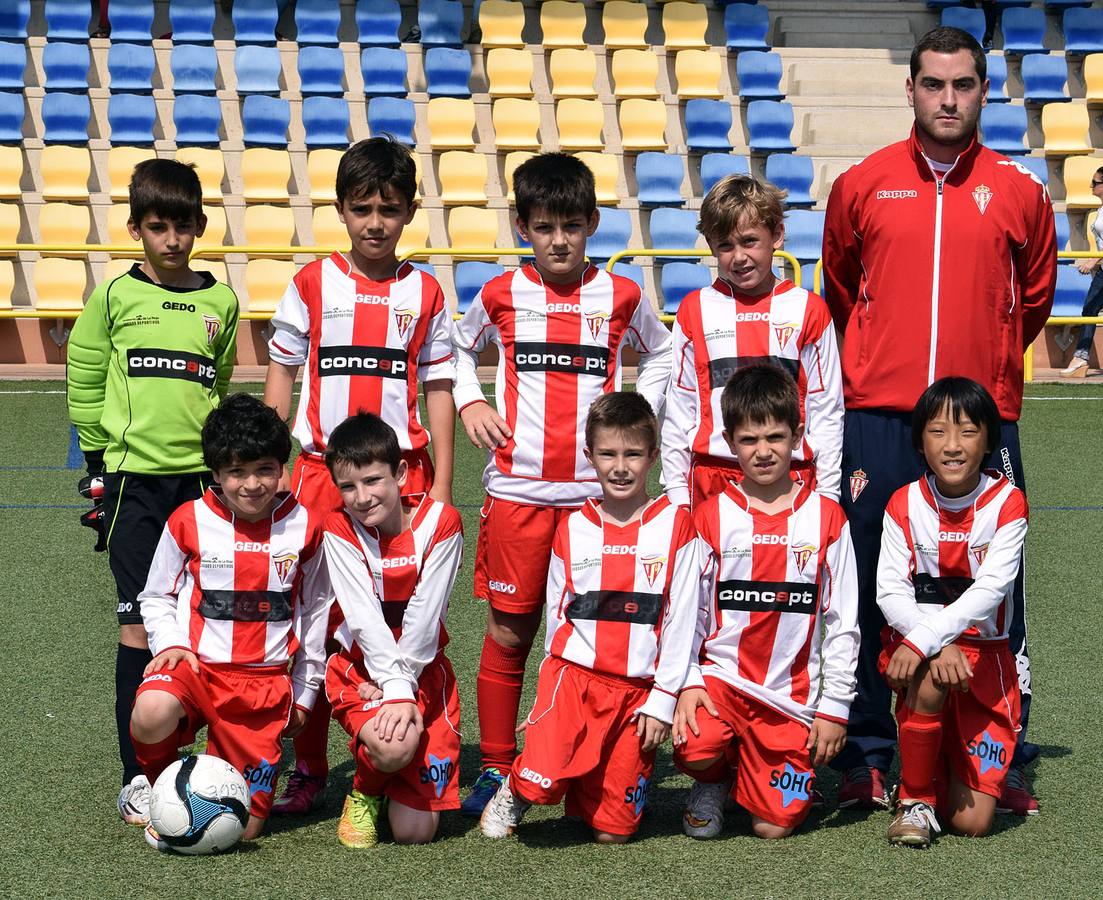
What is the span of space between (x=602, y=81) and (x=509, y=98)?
112 centimetres

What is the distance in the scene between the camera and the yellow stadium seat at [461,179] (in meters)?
12.5

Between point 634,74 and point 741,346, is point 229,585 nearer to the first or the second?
point 741,346

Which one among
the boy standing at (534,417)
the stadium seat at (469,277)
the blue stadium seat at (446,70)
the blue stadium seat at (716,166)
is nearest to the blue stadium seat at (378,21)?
the blue stadium seat at (446,70)

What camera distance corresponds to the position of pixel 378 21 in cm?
1338

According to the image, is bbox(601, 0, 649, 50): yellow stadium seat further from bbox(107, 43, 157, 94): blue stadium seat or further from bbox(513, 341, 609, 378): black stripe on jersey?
bbox(513, 341, 609, 378): black stripe on jersey

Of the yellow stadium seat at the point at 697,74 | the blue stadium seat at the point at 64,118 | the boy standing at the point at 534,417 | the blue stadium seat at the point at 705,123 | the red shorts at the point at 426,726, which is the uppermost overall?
the yellow stadium seat at the point at 697,74

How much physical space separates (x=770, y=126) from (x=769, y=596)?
1034cm

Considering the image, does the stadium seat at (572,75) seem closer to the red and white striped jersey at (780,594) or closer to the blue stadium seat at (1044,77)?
the blue stadium seat at (1044,77)

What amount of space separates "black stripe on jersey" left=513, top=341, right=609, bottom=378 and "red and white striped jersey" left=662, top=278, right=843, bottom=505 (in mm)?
234

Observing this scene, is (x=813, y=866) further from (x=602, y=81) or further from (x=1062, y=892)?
(x=602, y=81)

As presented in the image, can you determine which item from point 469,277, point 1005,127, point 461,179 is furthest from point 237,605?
point 1005,127

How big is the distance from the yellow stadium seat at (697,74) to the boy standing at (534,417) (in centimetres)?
1012

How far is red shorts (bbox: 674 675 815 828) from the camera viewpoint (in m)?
3.33

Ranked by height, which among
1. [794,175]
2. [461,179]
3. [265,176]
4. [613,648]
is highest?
[265,176]
